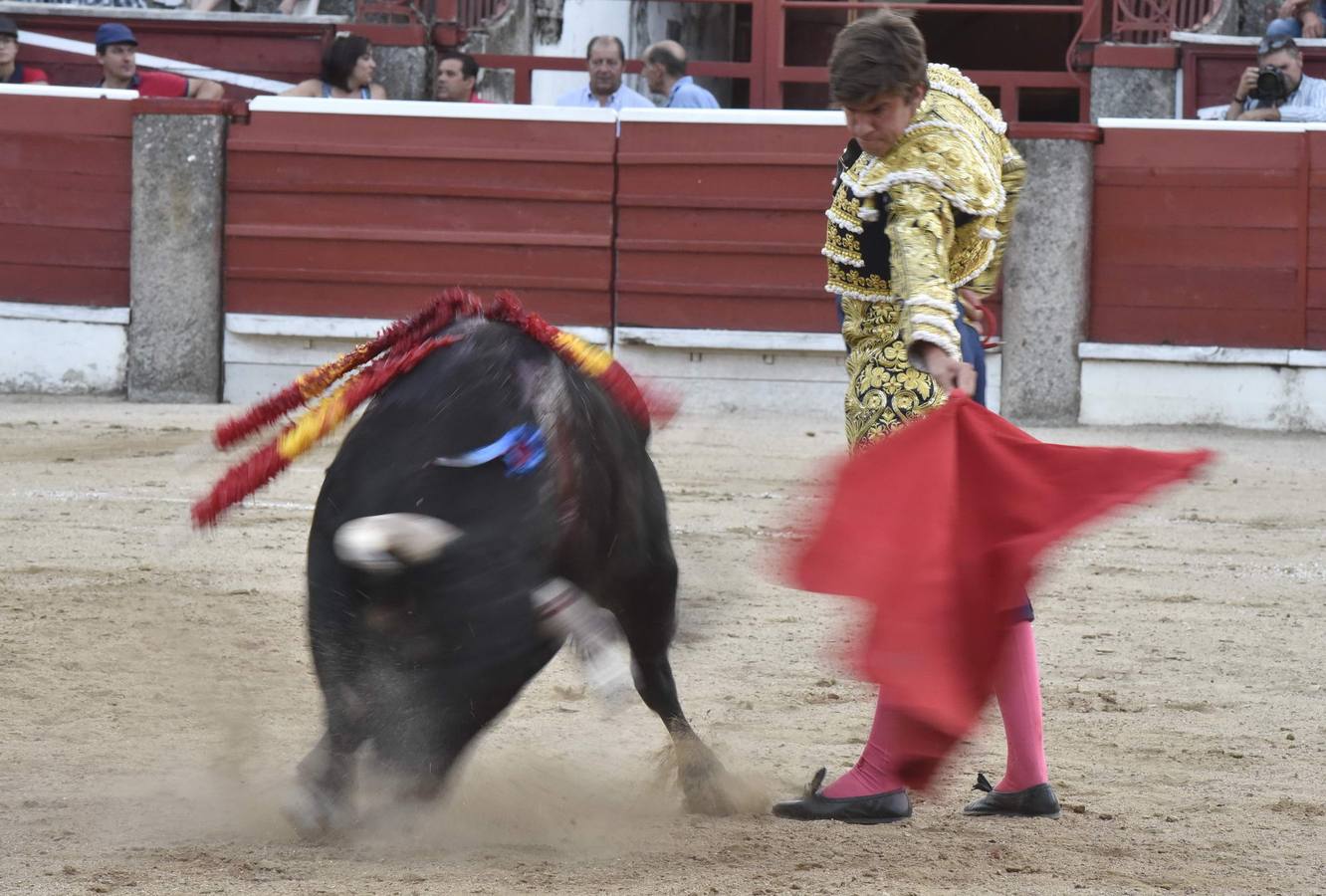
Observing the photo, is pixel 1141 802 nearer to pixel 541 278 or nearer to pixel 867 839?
pixel 867 839

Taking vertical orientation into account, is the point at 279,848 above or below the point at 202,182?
below

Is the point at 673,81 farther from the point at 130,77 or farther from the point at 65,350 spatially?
the point at 65,350

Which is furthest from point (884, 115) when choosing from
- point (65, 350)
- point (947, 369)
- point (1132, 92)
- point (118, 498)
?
point (1132, 92)

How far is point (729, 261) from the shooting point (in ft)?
22.6

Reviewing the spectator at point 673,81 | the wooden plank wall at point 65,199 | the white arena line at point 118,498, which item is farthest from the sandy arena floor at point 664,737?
the spectator at point 673,81

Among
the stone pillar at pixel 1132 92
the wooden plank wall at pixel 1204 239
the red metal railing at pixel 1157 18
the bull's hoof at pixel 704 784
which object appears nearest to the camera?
the bull's hoof at pixel 704 784

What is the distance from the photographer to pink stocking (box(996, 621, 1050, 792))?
241 centimetres

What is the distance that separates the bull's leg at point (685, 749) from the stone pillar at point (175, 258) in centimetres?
457

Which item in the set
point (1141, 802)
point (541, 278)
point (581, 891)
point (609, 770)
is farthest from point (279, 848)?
point (541, 278)

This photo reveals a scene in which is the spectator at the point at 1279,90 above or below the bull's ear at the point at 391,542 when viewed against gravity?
above

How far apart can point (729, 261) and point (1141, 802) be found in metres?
4.53

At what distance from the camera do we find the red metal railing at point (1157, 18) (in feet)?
25.2

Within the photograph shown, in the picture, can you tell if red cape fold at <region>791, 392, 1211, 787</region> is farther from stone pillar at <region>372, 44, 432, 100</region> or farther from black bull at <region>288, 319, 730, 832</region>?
stone pillar at <region>372, 44, 432, 100</region>

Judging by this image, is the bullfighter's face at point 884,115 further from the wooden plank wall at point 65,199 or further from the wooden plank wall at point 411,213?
the wooden plank wall at point 65,199
